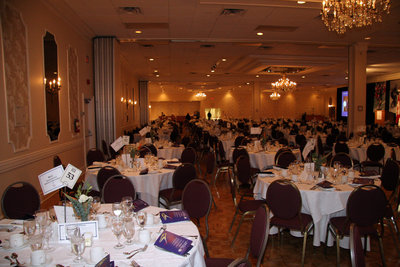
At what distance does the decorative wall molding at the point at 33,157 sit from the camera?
15.5 feet

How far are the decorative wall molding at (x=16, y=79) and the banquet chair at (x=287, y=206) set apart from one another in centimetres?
419

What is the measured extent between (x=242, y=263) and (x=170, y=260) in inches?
20.9

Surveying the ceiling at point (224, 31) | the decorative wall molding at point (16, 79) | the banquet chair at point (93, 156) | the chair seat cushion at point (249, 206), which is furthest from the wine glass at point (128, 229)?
the ceiling at point (224, 31)

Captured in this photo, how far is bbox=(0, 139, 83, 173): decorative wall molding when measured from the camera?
15.5ft

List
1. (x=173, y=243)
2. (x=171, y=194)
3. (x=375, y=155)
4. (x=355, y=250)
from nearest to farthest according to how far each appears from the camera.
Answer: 1. (x=355, y=250)
2. (x=173, y=243)
3. (x=171, y=194)
4. (x=375, y=155)

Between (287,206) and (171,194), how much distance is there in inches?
71.7

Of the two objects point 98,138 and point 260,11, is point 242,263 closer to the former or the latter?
point 260,11

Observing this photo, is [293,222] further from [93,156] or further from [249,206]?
[93,156]

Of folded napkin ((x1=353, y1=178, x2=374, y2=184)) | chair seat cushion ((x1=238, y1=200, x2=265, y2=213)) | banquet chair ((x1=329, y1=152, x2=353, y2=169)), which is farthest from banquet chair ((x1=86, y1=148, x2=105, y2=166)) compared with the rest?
folded napkin ((x1=353, y1=178, x2=374, y2=184))

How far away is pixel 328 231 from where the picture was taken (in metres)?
3.90

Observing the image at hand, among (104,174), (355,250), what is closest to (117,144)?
(104,174)

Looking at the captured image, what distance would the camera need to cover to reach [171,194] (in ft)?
15.4

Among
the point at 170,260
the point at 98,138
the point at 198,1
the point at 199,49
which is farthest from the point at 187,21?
the point at 170,260

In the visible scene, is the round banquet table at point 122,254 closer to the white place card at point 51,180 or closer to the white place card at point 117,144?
the white place card at point 51,180
